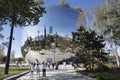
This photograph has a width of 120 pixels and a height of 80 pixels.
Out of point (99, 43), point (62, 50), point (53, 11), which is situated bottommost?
point (99, 43)

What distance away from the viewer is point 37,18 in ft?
86.3

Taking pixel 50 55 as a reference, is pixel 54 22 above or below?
above

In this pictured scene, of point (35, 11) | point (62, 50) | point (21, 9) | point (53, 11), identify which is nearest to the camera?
point (21, 9)

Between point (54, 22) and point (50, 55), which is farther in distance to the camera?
point (54, 22)

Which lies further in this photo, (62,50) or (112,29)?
(62,50)

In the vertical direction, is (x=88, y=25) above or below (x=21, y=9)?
above

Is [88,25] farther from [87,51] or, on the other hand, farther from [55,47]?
[55,47]

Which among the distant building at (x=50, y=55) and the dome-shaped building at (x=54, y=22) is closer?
the distant building at (x=50, y=55)

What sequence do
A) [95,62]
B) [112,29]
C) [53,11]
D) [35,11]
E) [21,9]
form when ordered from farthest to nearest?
[53,11] < [95,62] < [112,29] < [35,11] < [21,9]

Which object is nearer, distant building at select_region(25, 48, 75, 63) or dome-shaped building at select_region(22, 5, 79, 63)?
distant building at select_region(25, 48, 75, 63)

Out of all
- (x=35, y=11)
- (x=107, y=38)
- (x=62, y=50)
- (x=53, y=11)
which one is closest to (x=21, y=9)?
(x=35, y=11)

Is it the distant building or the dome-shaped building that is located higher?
the dome-shaped building

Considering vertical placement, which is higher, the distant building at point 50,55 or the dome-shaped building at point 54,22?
the dome-shaped building at point 54,22

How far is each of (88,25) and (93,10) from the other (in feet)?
14.6
